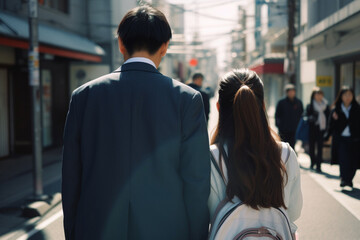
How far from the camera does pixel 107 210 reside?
1.90 metres

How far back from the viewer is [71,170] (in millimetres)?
1984

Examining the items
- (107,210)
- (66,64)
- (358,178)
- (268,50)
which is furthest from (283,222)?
(268,50)

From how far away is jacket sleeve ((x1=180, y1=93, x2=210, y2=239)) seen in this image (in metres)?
1.90

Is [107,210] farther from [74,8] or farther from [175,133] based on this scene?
[74,8]

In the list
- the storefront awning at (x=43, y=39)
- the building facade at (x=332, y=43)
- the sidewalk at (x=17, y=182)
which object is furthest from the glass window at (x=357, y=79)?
the sidewalk at (x=17, y=182)

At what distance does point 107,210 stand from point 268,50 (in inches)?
1264

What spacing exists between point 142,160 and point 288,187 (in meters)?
0.86

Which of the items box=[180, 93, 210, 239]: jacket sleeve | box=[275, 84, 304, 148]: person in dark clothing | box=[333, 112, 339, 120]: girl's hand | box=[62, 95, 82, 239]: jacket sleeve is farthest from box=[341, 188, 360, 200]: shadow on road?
box=[62, 95, 82, 239]: jacket sleeve

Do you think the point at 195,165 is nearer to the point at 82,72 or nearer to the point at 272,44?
the point at 82,72

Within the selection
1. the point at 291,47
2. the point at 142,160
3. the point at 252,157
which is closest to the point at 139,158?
the point at 142,160

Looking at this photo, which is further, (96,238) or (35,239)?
(35,239)

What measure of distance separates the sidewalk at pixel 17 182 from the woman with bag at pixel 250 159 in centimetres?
410

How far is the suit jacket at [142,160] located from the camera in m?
1.89

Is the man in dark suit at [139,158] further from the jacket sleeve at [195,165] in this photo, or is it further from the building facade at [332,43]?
the building facade at [332,43]
